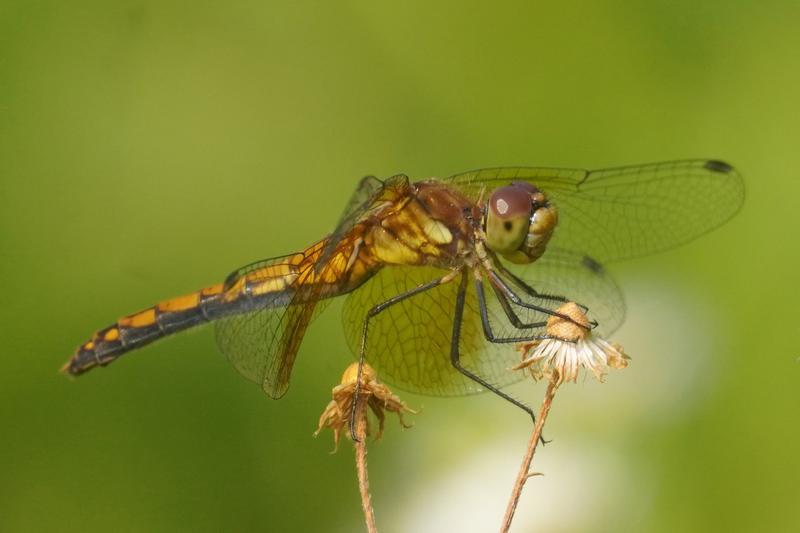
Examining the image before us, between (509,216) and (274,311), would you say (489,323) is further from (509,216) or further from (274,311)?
(274,311)

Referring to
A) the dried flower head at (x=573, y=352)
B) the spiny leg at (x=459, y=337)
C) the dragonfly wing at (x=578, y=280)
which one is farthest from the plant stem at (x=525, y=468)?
the dragonfly wing at (x=578, y=280)

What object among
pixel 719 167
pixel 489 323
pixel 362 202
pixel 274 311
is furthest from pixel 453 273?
pixel 719 167

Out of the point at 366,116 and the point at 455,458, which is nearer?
the point at 455,458

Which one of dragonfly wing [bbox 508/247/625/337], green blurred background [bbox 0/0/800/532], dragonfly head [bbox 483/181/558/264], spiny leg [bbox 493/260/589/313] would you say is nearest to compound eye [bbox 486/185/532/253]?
dragonfly head [bbox 483/181/558/264]

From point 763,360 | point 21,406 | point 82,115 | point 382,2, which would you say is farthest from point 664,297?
point 82,115

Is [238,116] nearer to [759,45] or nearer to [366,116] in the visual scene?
[366,116]

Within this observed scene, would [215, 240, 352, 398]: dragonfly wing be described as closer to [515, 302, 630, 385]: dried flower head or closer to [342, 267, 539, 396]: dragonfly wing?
[342, 267, 539, 396]: dragonfly wing
